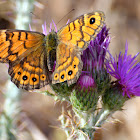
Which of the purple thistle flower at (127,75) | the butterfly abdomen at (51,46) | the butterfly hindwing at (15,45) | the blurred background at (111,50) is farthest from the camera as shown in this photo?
the blurred background at (111,50)

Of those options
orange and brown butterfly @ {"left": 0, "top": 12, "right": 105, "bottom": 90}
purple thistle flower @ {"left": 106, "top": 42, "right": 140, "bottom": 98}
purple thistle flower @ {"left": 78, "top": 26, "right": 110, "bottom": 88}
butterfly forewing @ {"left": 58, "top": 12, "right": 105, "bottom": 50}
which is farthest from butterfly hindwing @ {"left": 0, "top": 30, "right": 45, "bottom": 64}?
purple thistle flower @ {"left": 106, "top": 42, "right": 140, "bottom": 98}

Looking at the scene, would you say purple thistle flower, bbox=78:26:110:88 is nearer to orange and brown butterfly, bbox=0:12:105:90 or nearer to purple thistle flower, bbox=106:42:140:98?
purple thistle flower, bbox=106:42:140:98

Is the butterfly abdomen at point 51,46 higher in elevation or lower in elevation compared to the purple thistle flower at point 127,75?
higher

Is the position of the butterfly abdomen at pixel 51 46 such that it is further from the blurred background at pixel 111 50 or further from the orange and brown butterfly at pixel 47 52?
the blurred background at pixel 111 50

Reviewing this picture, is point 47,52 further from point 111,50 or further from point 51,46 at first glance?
point 111,50

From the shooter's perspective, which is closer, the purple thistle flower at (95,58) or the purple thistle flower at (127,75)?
the purple thistle flower at (95,58)

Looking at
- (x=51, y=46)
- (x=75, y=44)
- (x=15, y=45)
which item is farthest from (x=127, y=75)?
(x=15, y=45)

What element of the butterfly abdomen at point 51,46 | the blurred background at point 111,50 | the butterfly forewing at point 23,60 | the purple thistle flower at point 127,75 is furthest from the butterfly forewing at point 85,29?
the blurred background at point 111,50

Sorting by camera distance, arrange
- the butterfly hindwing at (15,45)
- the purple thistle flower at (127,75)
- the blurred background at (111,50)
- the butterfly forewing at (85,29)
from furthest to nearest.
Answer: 1. the blurred background at (111,50)
2. the purple thistle flower at (127,75)
3. the butterfly hindwing at (15,45)
4. the butterfly forewing at (85,29)
